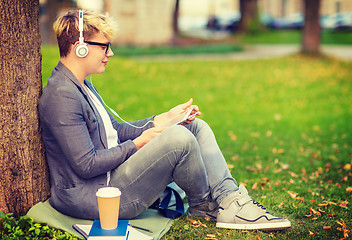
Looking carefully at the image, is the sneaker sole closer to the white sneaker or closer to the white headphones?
the white sneaker

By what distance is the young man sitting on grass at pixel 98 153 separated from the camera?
304 cm

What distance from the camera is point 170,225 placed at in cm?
361

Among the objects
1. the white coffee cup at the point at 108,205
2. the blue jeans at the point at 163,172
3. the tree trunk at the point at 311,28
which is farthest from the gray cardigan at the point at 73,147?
the tree trunk at the point at 311,28

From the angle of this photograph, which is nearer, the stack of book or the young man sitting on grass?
the stack of book

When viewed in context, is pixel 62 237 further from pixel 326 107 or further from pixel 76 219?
pixel 326 107

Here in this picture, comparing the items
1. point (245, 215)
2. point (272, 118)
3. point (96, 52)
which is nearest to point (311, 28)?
point (272, 118)

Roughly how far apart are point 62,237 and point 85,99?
3.10 ft

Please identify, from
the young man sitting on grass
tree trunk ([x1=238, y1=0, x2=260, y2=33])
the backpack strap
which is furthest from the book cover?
tree trunk ([x1=238, y1=0, x2=260, y2=33])

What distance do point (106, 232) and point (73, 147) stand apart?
0.57m

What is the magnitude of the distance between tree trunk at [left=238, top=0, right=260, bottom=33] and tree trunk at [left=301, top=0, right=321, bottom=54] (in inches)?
566

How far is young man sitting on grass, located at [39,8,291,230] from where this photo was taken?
9.98 ft

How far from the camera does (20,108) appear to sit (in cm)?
327

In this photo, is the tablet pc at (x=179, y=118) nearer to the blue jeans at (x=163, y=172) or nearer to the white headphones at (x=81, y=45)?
the blue jeans at (x=163, y=172)

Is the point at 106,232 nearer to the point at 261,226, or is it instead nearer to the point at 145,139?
the point at 145,139
